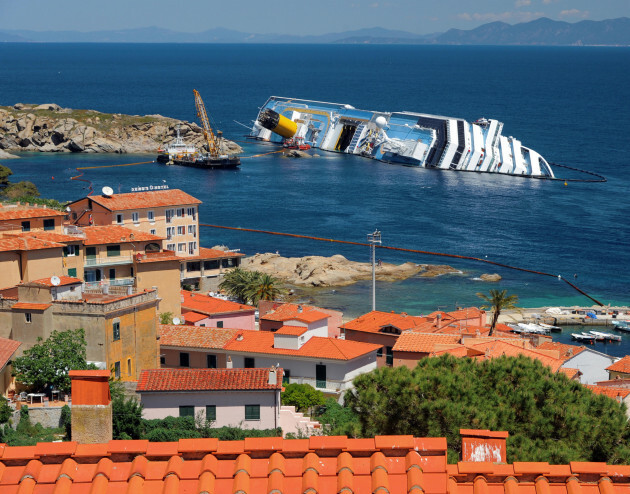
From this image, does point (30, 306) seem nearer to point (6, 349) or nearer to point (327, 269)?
point (6, 349)

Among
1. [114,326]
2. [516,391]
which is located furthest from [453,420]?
[114,326]

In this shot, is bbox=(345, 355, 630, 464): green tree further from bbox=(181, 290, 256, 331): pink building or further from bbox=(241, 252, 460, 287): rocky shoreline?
bbox=(241, 252, 460, 287): rocky shoreline

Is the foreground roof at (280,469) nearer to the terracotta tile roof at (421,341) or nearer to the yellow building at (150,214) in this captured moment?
the terracotta tile roof at (421,341)

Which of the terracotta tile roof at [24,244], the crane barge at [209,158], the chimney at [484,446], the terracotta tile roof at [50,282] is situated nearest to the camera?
→ the chimney at [484,446]

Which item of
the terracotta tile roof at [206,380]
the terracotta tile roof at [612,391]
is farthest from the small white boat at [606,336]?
the terracotta tile roof at [206,380]

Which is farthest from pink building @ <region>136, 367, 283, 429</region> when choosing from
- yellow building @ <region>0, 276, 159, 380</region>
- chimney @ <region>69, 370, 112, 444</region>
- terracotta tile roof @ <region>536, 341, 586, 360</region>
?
chimney @ <region>69, 370, 112, 444</region>

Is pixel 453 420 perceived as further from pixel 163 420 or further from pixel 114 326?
pixel 114 326

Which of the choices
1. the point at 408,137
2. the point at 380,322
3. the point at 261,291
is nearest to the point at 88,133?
the point at 408,137
